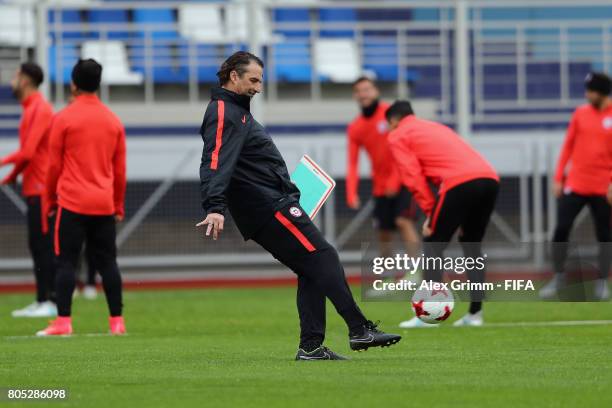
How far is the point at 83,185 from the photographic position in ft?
34.2

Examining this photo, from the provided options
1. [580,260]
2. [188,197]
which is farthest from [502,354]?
[188,197]

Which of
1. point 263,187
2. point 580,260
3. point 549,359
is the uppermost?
point 263,187

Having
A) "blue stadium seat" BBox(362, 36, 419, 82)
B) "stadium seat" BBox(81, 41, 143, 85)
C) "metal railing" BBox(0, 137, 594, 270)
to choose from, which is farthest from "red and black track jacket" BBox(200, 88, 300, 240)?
"blue stadium seat" BBox(362, 36, 419, 82)

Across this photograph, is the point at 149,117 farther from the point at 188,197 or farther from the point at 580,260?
the point at 580,260

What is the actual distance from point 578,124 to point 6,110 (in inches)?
389

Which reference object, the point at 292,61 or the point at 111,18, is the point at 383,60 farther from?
the point at 111,18

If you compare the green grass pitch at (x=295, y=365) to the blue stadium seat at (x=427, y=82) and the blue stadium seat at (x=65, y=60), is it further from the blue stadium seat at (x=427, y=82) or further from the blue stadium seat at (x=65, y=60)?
the blue stadium seat at (x=427, y=82)

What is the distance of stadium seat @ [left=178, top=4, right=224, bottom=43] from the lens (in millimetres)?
22294

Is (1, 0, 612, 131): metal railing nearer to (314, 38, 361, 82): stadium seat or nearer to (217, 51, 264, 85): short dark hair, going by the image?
(314, 38, 361, 82): stadium seat

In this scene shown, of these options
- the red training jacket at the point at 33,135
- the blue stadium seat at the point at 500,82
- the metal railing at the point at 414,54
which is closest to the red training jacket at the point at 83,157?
the red training jacket at the point at 33,135

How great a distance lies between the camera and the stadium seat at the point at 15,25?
21609 millimetres

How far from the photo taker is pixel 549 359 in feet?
25.8

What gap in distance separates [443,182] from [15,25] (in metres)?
12.6

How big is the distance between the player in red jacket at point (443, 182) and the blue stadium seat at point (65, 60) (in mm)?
11295
